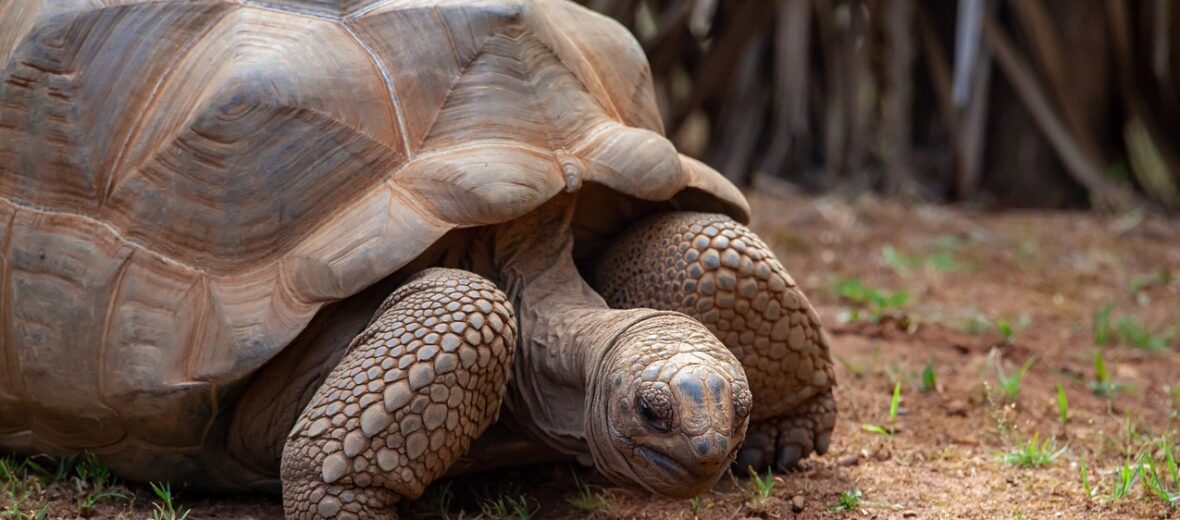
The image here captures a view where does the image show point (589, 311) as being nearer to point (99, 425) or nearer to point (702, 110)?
point (99, 425)

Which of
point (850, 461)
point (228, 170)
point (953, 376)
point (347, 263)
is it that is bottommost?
point (953, 376)

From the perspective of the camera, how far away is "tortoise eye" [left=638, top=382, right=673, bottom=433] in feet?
7.91

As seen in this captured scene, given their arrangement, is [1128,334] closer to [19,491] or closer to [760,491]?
[760,491]

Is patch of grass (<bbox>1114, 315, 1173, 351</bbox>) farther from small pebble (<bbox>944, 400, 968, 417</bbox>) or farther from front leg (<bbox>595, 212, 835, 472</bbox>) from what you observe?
front leg (<bbox>595, 212, 835, 472</bbox>)

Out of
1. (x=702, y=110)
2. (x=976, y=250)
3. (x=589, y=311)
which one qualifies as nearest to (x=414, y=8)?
(x=589, y=311)

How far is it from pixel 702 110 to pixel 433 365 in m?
5.34

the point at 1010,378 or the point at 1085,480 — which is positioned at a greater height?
the point at 1085,480

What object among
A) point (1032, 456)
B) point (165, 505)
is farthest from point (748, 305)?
point (165, 505)

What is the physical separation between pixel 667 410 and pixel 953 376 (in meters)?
1.89

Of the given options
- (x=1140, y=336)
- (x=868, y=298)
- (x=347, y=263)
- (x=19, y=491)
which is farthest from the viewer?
(x=868, y=298)

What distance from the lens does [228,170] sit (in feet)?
9.19

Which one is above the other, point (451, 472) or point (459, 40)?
point (459, 40)

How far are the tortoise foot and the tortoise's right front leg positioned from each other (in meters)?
0.81

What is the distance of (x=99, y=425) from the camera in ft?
9.46
